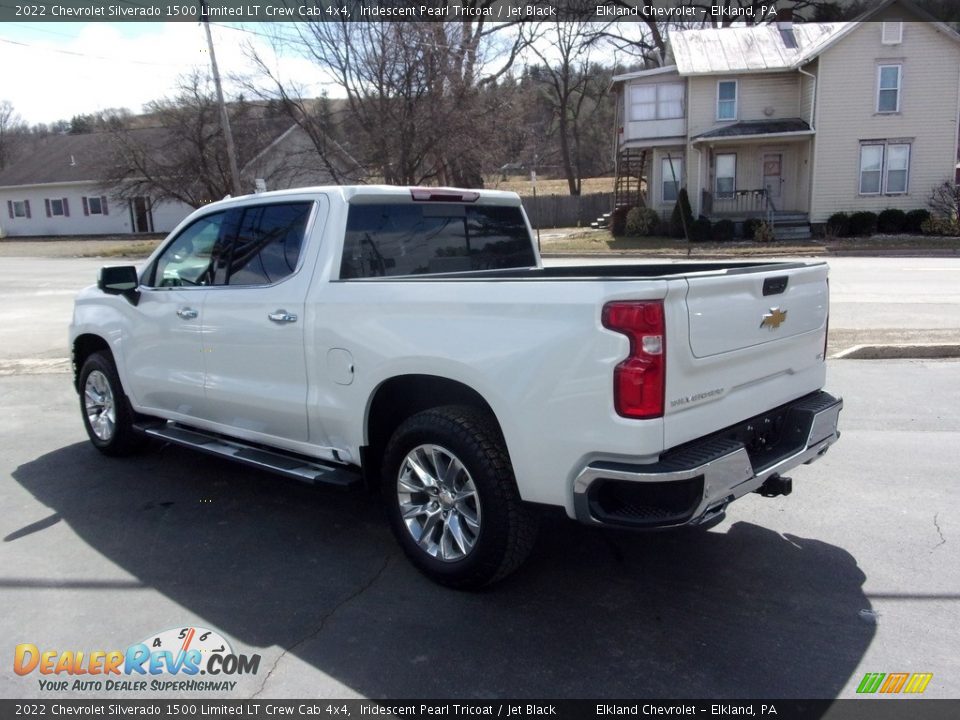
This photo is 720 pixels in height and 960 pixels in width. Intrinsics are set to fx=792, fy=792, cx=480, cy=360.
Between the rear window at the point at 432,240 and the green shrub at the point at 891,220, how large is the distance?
27.2 m

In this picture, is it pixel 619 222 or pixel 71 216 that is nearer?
pixel 619 222

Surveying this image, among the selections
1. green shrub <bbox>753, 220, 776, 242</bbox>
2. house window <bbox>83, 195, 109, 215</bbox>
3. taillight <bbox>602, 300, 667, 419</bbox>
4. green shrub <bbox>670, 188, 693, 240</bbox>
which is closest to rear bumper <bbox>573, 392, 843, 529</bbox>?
taillight <bbox>602, 300, 667, 419</bbox>

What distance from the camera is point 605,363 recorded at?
3.13m

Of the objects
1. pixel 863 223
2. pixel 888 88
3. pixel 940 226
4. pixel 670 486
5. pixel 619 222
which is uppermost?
pixel 888 88

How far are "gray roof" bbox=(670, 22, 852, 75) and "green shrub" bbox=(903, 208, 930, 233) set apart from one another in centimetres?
680

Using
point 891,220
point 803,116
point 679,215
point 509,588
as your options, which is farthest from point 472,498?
point 803,116

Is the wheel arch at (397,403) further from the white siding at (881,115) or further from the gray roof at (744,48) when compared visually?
the gray roof at (744,48)

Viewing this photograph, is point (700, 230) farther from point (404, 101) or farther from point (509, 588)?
point (509, 588)

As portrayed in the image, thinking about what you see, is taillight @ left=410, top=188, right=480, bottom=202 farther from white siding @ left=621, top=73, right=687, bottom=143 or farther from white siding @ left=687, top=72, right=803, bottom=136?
white siding @ left=621, top=73, right=687, bottom=143

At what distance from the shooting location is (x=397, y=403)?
164 inches

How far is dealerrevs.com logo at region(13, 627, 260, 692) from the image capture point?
10.6 feet

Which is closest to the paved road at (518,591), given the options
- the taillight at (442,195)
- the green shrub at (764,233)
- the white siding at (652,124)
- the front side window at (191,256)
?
the front side window at (191,256)

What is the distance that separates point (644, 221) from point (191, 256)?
28.4m

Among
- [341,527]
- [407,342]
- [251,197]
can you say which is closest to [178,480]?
[341,527]
